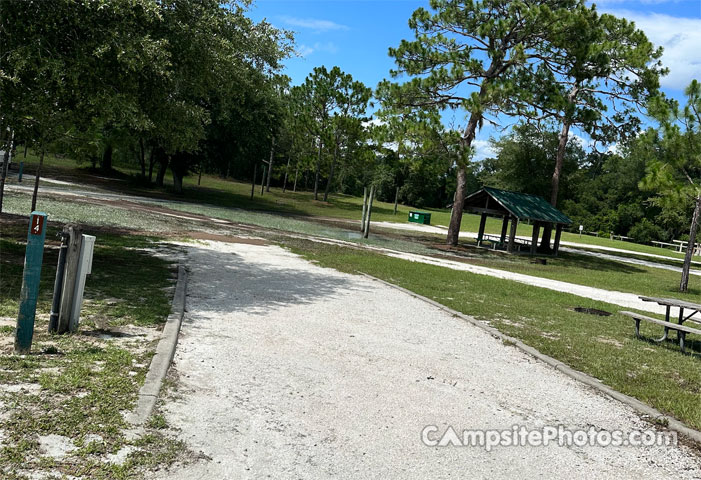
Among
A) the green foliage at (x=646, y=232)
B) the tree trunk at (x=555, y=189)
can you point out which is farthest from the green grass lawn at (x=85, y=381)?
the green foliage at (x=646, y=232)

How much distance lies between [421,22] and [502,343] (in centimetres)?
2152

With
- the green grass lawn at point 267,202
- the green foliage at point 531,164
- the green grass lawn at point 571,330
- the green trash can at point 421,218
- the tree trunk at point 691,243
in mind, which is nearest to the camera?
the green grass lawn at point 571,330

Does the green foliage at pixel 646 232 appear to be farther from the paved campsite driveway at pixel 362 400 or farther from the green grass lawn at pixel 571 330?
the paved campsite driveway at pixel 362 400

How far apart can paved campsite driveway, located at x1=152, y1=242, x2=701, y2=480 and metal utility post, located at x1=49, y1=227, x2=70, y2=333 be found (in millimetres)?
1268

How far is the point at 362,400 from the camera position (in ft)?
16.2

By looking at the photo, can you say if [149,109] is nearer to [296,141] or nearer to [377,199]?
[296,141]

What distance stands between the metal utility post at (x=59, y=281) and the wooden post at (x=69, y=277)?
3 cm

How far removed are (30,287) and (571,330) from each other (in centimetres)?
754

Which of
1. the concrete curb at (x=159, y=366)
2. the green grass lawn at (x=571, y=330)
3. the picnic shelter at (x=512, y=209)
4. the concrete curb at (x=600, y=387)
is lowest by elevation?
the concrete curb at (x=159, y=366)

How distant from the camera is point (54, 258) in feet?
32.2

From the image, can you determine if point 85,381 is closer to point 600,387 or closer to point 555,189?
point 600,387

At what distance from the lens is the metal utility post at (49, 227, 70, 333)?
548cm

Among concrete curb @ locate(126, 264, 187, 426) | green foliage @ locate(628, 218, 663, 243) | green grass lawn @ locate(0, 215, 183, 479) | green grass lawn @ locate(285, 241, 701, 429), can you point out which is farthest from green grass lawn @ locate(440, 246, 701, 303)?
green foliage @ locate(628, 218, 663, 243)

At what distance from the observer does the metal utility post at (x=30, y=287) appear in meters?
4.86
